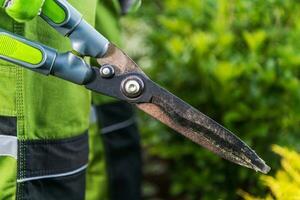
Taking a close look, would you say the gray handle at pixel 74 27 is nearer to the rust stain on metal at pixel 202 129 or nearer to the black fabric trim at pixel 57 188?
the rust stain on metal at pixel 202 129

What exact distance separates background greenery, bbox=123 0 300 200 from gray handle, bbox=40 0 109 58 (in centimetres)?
107

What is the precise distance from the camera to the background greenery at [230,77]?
219 cm

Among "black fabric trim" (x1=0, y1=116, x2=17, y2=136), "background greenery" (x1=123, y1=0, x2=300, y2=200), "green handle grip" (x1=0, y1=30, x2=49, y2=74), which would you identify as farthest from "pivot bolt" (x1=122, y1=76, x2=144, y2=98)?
"background greenery" (x1=123, y1=0, x2=300, y2=200)

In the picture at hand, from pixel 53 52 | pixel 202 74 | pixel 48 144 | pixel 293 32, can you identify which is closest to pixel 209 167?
pixel 202 74

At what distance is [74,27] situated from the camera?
3.80 ft

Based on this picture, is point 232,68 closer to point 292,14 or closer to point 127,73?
point 292,14

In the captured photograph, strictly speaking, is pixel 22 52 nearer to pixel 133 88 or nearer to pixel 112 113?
pixel 133 88

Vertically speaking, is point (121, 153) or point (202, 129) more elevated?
point (202, 129)

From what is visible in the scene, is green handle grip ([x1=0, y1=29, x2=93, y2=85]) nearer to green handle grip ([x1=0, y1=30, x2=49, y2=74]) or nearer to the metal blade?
green handle grip ([x1=0, y1=30, x2=49, y2=74])

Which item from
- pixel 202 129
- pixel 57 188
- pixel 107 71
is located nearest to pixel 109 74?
pixel 107 71

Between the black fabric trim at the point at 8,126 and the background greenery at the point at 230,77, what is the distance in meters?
1.09

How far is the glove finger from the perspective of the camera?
1.09m

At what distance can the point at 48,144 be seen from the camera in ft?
4.44

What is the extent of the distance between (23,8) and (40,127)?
330 millimetres
